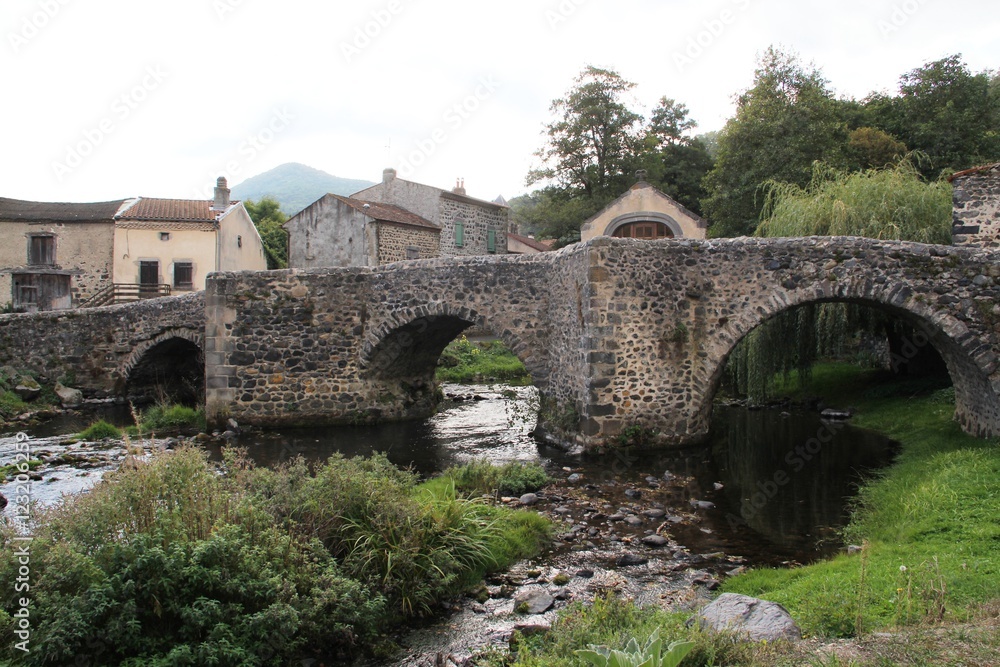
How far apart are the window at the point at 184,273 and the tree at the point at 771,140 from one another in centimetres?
2028

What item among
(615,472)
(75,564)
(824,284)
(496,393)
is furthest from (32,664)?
(496,393)

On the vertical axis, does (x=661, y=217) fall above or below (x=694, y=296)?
above

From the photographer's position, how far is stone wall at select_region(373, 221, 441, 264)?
27250 mm

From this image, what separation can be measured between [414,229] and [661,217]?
10387 mm

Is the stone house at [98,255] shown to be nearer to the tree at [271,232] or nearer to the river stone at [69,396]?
the tree at [271,232]

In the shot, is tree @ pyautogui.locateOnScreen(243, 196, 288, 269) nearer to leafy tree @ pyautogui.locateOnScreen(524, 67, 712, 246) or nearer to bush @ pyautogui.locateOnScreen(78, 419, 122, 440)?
leafy tree @ pyautogui.locateOnScreen(524, 67, 712, 246)

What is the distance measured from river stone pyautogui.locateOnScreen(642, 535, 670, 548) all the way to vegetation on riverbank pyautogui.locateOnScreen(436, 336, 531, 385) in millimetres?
13127

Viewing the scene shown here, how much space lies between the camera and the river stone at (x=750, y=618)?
4219 mm

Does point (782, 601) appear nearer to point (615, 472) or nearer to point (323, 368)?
point (615, 472)

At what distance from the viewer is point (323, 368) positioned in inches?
565

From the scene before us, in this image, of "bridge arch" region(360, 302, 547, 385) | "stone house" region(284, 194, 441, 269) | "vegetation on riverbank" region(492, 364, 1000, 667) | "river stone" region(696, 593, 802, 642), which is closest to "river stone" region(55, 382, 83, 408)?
"bridge arch" region(360, 302, 547, 385)

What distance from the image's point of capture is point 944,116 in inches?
825

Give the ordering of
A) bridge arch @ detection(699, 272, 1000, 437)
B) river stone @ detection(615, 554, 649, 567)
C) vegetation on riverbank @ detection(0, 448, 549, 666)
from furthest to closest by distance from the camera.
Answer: bridge arch @ detection(699, 272, 1000, 437), river stone @ detection(615, 554, 649, 567), vegetation on riverbank @ detection(0, 448, 549, 666)

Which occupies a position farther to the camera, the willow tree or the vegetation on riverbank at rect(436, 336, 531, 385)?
the vegetation on riverbank at rect(436, 336, 531, 385)
